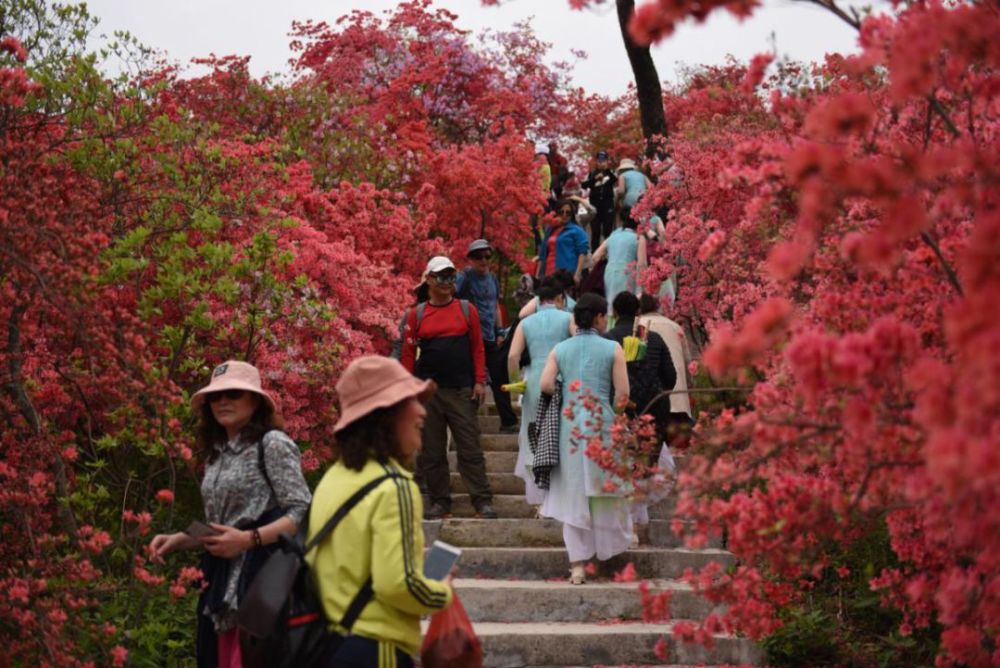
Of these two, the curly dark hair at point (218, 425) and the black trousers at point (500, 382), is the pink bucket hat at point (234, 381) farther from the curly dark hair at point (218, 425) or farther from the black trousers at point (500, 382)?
the black trousers at point (500, 382)

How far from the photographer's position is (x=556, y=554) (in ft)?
30.8

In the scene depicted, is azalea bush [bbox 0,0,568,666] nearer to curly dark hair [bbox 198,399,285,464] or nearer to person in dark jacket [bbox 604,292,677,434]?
curly dark hair [bbox 198,399,285,464]

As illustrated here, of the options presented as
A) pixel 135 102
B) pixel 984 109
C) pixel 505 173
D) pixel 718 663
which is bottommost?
pixel 718 663

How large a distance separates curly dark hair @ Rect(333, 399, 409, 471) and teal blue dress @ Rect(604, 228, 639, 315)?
9507 mm

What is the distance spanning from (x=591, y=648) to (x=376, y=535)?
4.28 meters

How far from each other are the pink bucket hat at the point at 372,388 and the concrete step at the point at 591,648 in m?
3.92

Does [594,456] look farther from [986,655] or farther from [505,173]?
[505,173]

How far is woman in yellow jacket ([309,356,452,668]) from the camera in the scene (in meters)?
4.21

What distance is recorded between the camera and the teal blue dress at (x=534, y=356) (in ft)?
32.8

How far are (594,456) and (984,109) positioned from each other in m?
2.92

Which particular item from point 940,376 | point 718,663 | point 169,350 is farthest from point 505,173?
point 940,376

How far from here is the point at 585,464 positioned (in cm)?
901

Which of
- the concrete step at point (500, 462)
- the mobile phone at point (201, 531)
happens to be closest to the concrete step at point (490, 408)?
the concrete step at point (500, 462)

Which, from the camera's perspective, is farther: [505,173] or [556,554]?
[505,173]
